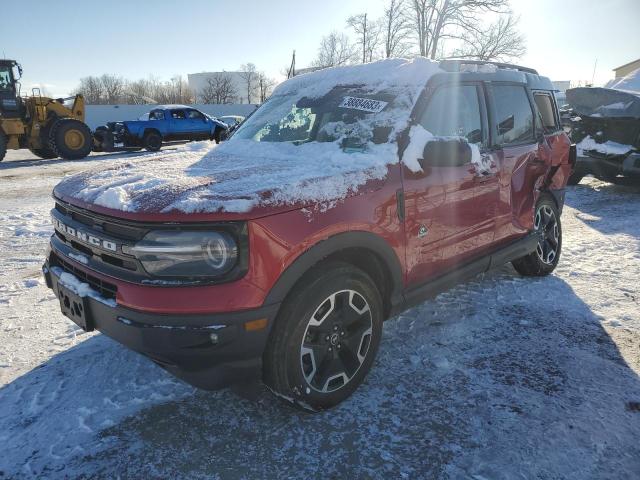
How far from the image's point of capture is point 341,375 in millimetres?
2514

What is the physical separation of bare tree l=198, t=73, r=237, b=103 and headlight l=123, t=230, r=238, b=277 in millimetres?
72884

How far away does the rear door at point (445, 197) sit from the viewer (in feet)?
9.08

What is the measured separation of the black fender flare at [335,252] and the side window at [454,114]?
92cm

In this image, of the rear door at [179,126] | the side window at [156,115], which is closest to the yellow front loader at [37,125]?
the side window at [156,115]

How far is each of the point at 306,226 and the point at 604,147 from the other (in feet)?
27.4

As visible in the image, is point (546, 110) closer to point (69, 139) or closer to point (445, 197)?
point (445, 197)

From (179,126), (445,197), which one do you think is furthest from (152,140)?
(445,197)

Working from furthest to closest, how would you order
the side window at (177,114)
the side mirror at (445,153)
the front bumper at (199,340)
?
the side window at (177,114), the side mirror at (445,153), the front bumper at (199,340)

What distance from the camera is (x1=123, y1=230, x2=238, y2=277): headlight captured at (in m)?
1.96

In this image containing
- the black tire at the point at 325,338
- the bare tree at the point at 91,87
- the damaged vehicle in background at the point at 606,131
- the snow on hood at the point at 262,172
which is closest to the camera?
the snow on hood at the point at 262,172

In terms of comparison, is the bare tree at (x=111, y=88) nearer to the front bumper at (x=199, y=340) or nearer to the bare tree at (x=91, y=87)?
the bare tree at (x=91, y=87)

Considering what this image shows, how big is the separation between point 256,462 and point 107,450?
0.74 metres

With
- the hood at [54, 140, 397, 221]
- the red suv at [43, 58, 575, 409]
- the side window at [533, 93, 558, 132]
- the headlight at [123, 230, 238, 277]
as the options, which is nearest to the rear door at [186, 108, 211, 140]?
the red suv at [43, 58, 575, 409]

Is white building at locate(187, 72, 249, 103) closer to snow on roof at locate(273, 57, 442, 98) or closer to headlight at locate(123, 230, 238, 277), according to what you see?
snow on roof at locate(273, 57, 442, 98)
